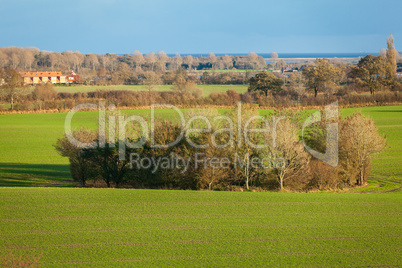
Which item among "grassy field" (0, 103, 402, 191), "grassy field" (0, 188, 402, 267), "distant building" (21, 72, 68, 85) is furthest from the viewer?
"distant building" (21, 72, 68, 85)

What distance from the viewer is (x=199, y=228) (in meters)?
17.3

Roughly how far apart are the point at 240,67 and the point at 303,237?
167465 mm

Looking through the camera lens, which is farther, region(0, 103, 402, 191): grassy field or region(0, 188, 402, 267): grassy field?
region(0, 103, 402, 191): grassy field

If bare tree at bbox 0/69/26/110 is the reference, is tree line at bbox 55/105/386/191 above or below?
below

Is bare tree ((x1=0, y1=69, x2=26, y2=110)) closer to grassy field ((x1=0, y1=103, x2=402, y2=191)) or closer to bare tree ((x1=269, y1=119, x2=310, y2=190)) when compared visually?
grassy field ((x1=0, y1=103, x2=402, y2=191))

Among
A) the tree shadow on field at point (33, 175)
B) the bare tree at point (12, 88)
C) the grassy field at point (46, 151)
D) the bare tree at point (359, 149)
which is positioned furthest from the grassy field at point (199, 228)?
the bare tree at point (12, 88)

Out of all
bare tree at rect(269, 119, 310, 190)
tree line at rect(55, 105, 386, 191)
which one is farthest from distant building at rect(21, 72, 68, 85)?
bare tree at rect(269, 119, 310, 190)

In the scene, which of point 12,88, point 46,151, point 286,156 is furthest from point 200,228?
point 12,88

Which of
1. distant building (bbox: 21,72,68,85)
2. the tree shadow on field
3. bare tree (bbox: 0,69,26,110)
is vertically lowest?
the tree shadow on field

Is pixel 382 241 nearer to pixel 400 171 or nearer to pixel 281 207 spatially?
pixel 281 207

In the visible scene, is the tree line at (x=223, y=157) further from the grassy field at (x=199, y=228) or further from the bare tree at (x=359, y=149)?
the grassy field at (x=199, y=228)

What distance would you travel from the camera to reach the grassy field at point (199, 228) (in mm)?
14289

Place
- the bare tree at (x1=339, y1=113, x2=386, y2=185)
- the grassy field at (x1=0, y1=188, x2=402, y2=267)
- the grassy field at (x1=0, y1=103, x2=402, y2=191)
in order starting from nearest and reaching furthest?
the grassy field at (x1=0, y1=188, x2=402, y2=267) < the bare tree at (x1=339, y1=113, x2=386, y2=185) < the grassy field at (x1=0, y1=103, x2=402, y2=191)

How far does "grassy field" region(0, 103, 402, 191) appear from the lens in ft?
99.4
